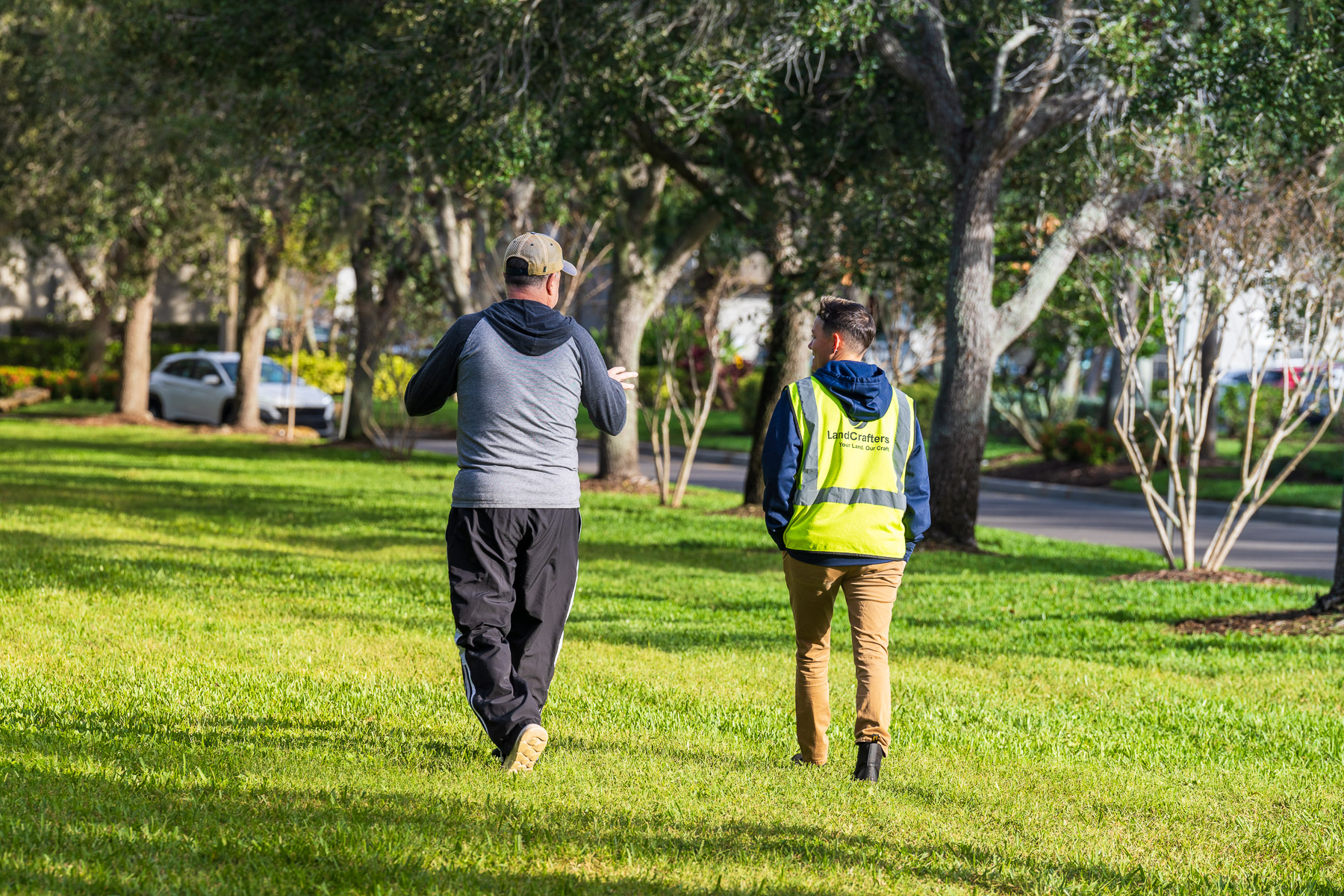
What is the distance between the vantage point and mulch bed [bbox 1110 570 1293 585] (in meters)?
11.6

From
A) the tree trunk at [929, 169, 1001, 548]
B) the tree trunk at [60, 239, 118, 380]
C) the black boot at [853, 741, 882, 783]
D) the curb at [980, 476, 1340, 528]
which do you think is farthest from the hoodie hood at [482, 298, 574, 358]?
the tree trunk at [60, 239, 118, 380]

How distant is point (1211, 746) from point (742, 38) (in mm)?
7790

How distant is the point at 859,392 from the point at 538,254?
1.19 metres

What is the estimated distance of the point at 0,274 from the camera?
4750 centimetres

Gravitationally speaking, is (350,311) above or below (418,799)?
above

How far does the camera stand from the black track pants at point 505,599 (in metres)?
4.82

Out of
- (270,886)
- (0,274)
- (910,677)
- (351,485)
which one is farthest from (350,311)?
(270,886)

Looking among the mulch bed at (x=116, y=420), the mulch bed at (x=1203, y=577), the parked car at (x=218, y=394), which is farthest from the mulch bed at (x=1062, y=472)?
the mulch bed at (x=116, y=420)

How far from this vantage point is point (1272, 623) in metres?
8.98

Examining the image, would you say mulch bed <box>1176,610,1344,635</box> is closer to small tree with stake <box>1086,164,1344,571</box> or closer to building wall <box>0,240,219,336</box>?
small tree with stake <box>1086,164,1344,571</box>

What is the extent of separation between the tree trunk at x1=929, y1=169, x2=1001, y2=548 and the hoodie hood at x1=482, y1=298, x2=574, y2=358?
828cm

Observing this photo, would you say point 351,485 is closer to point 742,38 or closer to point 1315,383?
point 742,38

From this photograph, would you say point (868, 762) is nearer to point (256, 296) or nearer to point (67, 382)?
point (256, 296)

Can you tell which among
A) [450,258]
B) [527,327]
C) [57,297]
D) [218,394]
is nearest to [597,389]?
[527,327]
